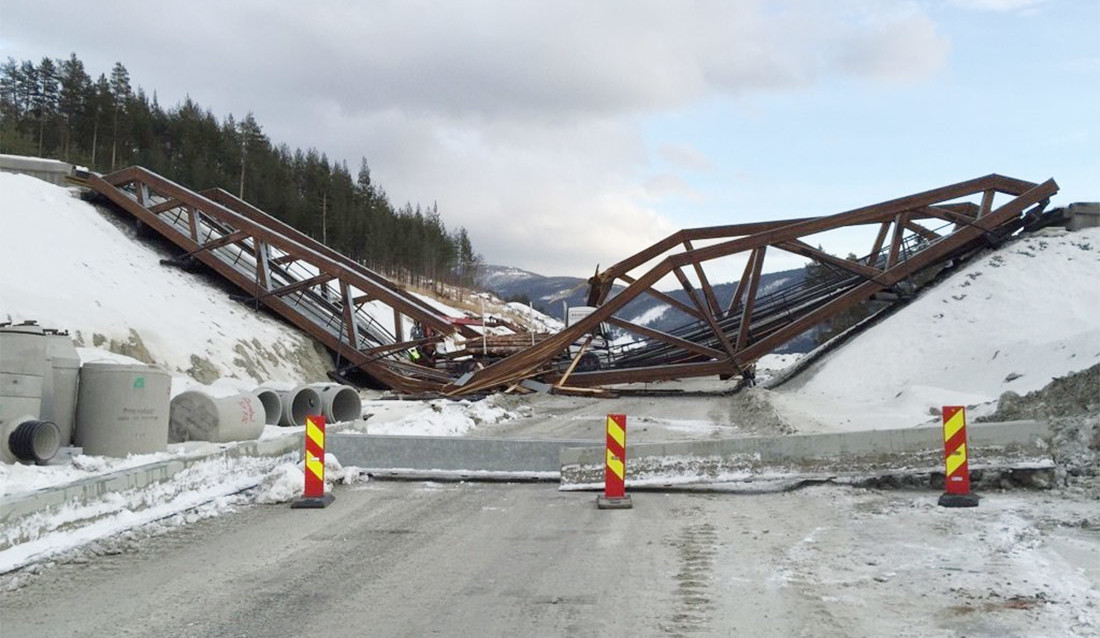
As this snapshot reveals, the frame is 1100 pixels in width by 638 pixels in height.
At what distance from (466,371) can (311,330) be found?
5.76 metres

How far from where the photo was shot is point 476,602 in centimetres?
605

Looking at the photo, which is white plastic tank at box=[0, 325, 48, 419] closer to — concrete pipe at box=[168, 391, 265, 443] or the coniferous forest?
concrete pipe at box=[168, 391, 265, 443]

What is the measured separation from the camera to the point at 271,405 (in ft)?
57.8

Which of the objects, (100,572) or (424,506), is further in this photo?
(424,506)

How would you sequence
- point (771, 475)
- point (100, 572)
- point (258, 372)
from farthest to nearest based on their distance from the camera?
point (258, 372), point (771, 475), point (100, 572)

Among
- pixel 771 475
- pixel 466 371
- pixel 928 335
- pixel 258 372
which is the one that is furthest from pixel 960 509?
pixel 466 371

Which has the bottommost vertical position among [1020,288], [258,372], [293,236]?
[258,372]

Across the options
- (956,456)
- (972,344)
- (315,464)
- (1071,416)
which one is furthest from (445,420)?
(972,344)

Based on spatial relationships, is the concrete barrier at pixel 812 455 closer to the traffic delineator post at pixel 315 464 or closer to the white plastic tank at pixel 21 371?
the traffic delineator post at pixel 315 464

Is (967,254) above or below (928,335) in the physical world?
above

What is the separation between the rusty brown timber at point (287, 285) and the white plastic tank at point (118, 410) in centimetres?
1732

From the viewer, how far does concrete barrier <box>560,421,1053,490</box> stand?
10195mm

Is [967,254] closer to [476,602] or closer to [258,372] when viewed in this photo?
[258,372]

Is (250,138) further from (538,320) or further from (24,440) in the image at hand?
(24,440)
